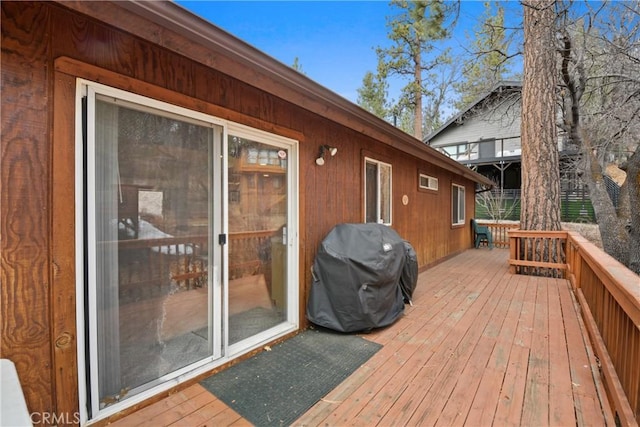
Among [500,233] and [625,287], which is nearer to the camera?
[625,287]

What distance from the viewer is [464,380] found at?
215cm

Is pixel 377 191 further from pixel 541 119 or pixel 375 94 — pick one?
pixel 375 94

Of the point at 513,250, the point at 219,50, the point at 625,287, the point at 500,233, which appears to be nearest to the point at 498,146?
the point at 500,233

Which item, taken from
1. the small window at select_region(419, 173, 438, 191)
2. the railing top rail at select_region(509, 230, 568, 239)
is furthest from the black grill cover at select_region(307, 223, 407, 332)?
the railing top rail at select_region(509, 230, 568, 239)

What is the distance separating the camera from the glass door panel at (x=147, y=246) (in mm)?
1702

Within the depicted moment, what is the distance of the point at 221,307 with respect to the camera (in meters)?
2.30

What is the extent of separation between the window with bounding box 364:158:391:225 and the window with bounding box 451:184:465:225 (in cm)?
403

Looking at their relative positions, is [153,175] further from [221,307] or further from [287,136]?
[287,136]

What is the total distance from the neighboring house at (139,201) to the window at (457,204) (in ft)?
20.3

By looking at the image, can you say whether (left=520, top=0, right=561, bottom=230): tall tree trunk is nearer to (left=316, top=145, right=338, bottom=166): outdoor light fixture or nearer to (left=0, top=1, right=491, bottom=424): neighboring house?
(left=316, top=145, right=338, bottom=166): outdoor light fixture

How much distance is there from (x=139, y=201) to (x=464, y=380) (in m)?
2.47

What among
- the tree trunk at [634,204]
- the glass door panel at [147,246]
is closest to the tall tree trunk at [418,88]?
the tree trunk at [634,204]

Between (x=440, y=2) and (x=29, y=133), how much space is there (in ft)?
26.1

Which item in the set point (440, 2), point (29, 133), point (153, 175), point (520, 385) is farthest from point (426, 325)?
point (440, 2)
